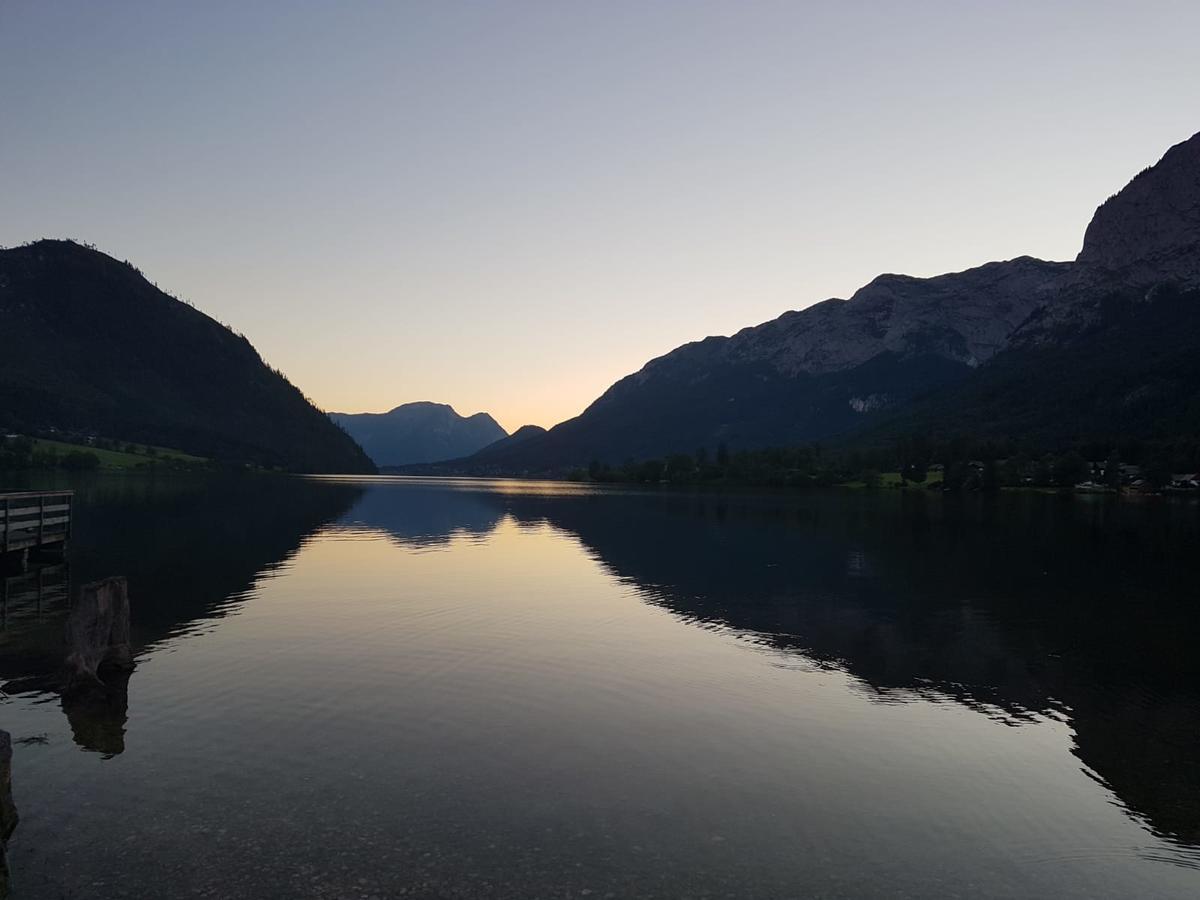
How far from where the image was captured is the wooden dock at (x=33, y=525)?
160 ft

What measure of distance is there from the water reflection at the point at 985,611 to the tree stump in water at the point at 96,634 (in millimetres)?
25586

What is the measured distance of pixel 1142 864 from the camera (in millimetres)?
15547

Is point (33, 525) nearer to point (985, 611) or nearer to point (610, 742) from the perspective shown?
point (610, 742)

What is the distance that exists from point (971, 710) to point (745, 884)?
15722 mm

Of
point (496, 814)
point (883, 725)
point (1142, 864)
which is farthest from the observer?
point (883, 725)

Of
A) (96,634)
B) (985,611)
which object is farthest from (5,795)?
(985,611)

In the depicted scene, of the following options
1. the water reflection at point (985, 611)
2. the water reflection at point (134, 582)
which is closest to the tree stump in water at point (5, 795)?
the water reflection at point (134, 582)

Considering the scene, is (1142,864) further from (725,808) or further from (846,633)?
(846,633)

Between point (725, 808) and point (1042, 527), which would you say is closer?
point (725, 808)

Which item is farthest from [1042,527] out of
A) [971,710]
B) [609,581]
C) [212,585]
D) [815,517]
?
[212,585]

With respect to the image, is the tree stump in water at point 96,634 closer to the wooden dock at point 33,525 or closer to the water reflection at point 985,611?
the water reflection at point 985,611

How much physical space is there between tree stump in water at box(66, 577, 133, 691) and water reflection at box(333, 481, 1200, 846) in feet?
83.9

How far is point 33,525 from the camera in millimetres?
52219

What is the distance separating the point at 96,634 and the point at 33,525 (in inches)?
1329
